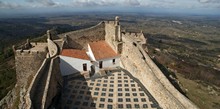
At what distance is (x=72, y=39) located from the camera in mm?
22062

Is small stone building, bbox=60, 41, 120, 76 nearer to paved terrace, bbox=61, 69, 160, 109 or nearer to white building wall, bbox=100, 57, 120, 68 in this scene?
white building wall, bbox=100, 57, 120, 68

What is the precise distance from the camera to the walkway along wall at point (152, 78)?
38.1ft

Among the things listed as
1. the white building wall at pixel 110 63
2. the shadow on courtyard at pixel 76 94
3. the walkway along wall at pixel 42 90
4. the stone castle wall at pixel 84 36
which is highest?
the stone castle wall at pixel 84 36

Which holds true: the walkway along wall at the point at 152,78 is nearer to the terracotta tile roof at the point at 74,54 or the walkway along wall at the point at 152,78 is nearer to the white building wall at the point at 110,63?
the white building wall at the point at 110,63

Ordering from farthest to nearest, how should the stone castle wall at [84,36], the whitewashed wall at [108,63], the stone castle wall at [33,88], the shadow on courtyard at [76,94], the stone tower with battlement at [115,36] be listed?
the stone castle wall at [84,36] → the stone tower with battlement at [115,36] → the whitewashed wall at [108,63] → the shadow on courtyard at [76,94] → the stone castle wall at [33,88]

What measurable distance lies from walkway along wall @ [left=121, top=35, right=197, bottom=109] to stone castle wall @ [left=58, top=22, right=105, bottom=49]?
452 cm

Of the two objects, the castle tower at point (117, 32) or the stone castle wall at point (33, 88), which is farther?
the castle tower at point (117, 32)

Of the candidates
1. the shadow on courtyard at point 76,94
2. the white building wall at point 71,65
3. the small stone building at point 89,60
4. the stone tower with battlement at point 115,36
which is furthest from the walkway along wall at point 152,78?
the shadow on courtyard at point 76,94

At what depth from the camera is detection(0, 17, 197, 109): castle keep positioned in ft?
39.9

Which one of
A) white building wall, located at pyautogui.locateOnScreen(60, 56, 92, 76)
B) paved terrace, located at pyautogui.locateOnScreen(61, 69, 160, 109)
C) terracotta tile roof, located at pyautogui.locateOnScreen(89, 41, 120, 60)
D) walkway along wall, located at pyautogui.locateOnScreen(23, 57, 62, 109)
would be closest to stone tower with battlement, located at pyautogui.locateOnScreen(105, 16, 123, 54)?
terracotta tile roof, located at pyautogui.locateOnScreen(89, 41, 120, 60)

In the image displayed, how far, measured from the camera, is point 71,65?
715 inches

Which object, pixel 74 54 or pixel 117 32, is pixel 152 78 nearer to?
pixel 74 54

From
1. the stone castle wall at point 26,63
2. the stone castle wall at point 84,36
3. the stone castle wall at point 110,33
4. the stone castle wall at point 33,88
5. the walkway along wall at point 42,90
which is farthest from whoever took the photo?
the stone castle wall at point 84,36

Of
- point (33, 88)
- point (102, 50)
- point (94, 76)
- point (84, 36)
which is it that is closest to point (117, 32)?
point (102, 50)
